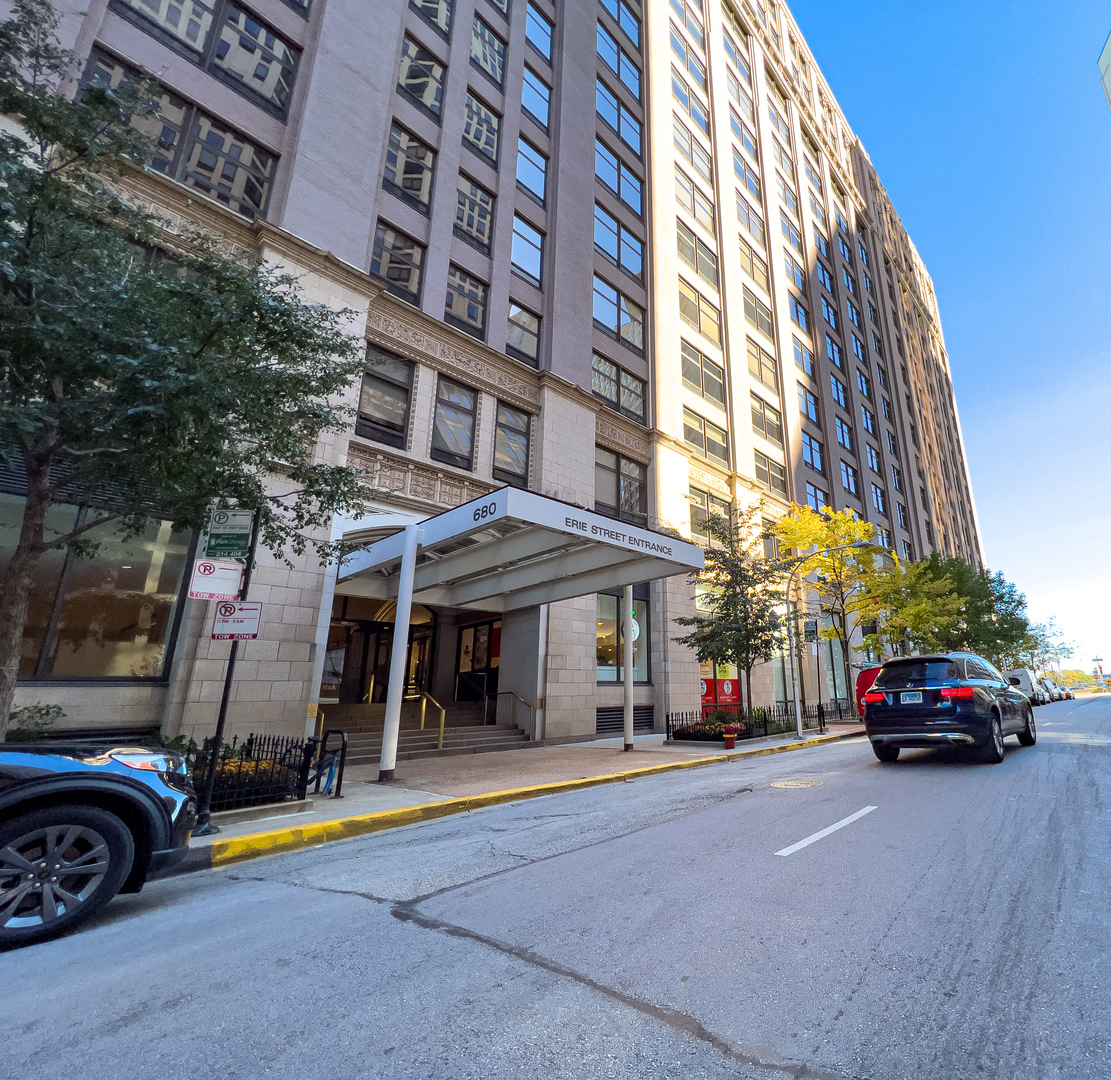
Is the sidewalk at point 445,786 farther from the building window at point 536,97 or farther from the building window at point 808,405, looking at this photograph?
the building window at point 808,405

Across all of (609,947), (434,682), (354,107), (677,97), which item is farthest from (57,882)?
(677,97)

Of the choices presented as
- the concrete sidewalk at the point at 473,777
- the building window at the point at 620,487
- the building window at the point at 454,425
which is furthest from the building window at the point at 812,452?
the building window at the point at 454,425

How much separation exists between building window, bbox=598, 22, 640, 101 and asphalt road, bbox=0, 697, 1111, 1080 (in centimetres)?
3146

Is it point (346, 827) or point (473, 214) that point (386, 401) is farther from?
point (346, 827)

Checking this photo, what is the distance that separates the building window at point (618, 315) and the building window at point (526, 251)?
119 inches

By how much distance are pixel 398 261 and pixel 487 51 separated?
405 inches

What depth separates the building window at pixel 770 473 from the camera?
99.1 feet

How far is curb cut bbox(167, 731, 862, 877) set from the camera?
6043mm

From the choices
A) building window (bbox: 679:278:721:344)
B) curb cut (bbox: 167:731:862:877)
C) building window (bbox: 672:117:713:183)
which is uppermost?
building window (bbox: 672:117:713:183)

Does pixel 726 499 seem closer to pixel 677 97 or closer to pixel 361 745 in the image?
pixel 361 745

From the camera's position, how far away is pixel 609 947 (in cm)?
354

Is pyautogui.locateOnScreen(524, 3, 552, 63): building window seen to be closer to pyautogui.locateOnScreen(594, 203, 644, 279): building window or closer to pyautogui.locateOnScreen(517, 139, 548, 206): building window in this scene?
pyautogui.locateOnScreen(517, 139, 548, 206): building window

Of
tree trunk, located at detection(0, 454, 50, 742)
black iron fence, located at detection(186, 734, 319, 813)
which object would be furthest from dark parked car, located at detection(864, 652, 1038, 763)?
tree trunk, located at detection(0, 454, 50, 742)

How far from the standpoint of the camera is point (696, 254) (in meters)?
29.4
